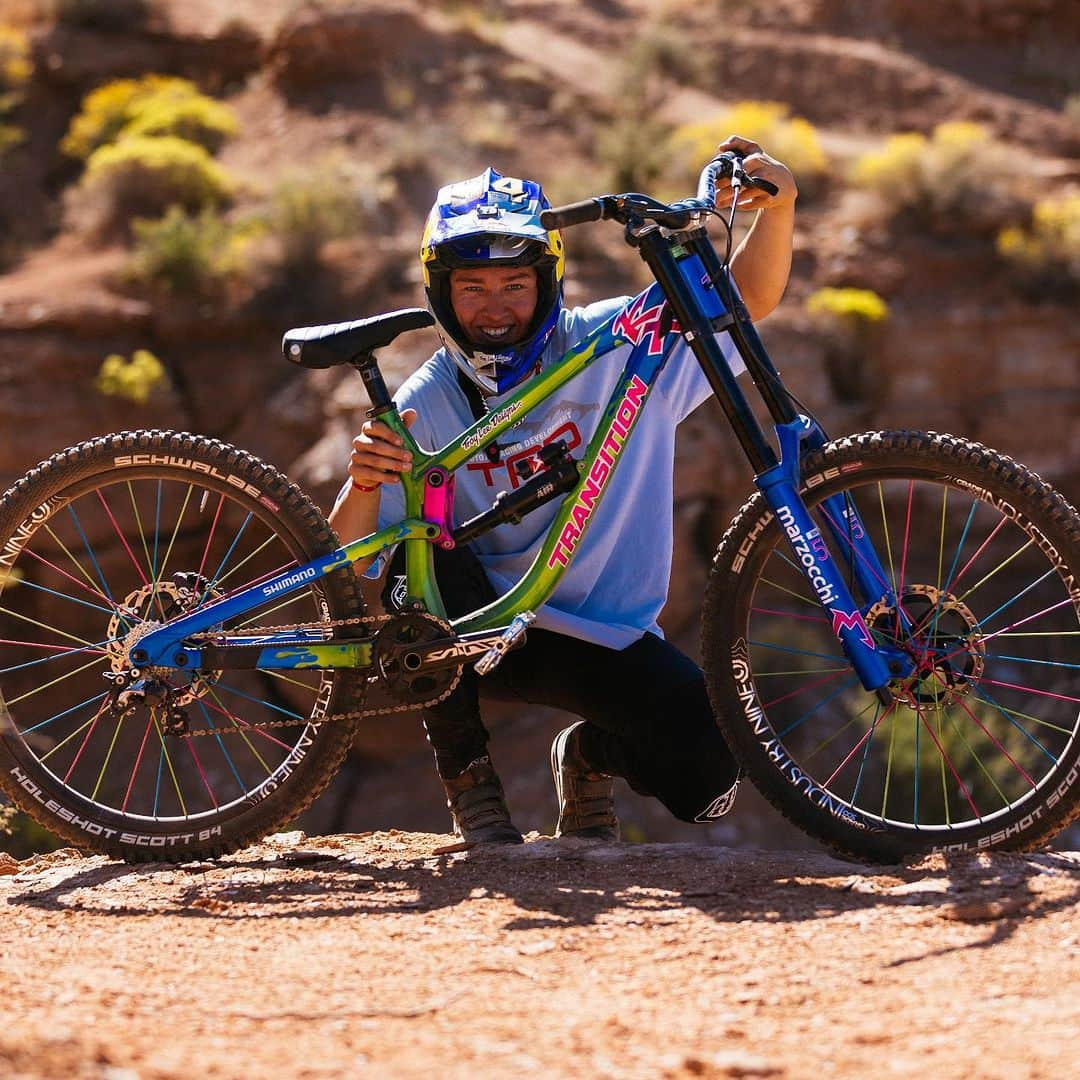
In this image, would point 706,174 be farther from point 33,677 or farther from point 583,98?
point 583,98

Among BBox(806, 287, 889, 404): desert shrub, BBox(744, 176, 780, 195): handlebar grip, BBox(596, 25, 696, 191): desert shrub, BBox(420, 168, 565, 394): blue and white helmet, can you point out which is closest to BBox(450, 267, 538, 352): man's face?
BBox(420, 168, 565, 394): blue and white helmet

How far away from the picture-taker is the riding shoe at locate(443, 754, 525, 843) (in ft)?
13.8

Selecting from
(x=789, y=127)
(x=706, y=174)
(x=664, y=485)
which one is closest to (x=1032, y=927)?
(x=664, y=485)

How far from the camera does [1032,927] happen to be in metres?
2.91

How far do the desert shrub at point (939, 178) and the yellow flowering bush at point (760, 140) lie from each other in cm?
94

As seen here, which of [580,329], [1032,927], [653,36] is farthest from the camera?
[653,36]

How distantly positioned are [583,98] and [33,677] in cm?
1155

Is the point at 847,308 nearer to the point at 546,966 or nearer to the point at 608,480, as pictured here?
the point at 608,480

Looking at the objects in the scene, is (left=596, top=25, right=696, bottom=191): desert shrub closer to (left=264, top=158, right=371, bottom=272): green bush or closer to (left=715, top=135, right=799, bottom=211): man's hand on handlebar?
(left=264, top=158, right=371, bottom=272): green bush

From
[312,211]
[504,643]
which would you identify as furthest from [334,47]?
[504,643]

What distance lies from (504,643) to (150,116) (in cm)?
1664

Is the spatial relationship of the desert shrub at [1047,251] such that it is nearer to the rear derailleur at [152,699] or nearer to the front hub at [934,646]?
the front hub at [934,646]

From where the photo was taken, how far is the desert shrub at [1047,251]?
15453 mm

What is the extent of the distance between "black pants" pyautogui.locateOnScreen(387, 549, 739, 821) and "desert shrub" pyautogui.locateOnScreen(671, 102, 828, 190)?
45.8 feet
